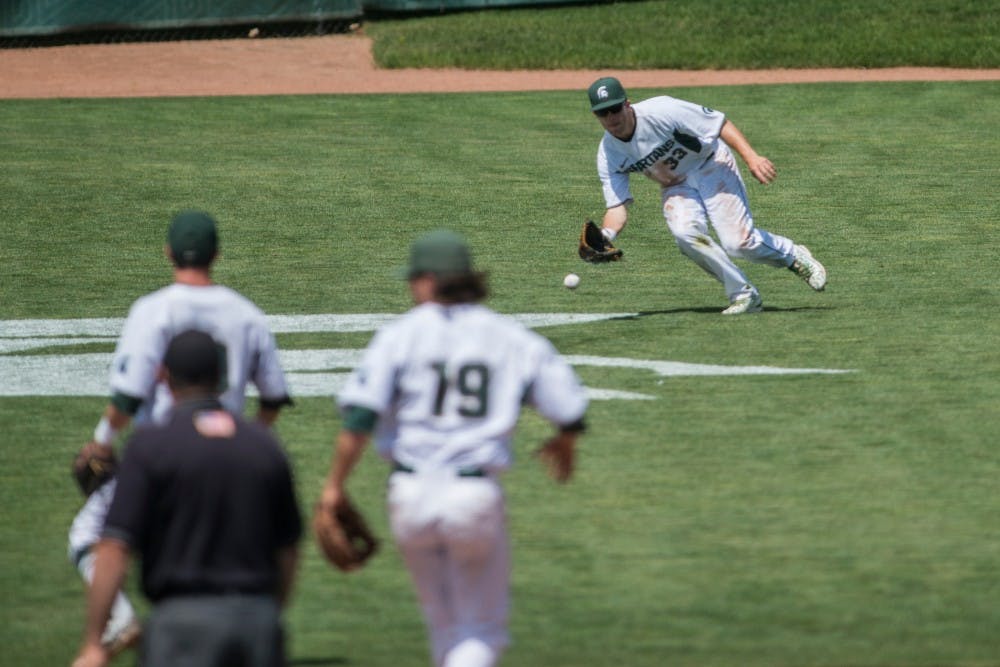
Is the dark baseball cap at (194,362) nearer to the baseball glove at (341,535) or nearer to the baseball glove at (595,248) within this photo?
the baseball glove at (341,535)

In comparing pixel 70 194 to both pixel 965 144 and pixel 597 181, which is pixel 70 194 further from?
pixel 965 144

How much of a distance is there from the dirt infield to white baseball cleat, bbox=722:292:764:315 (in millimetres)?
12441

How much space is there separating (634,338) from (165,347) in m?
7.33

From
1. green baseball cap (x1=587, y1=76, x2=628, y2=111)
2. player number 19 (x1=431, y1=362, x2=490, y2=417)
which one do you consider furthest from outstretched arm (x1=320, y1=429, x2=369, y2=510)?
green baseball cap (x1=587, y1=76, x2=628, y2=111)

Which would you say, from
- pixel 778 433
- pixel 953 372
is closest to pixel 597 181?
pixel 953 372

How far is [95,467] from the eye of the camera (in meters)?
7.21

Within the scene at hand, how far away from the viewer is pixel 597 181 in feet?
72.8

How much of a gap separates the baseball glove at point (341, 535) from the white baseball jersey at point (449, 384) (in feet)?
0.86

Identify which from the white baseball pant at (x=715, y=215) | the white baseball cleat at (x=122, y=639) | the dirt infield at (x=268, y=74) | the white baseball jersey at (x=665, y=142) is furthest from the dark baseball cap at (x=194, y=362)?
the dirt infield at (x=268, y=74)

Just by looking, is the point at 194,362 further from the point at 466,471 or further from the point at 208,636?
the point at 466,471

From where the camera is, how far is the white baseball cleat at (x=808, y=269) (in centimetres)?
1487

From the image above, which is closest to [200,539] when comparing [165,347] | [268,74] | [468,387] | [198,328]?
[468,387]

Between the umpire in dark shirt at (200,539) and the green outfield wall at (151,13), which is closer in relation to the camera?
the umpire in dark shirt at (200,539)

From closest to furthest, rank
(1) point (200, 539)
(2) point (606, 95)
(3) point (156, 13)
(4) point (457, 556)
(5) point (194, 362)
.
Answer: (1) point (200, 539) → (5) point (194, 362) → (4) point (457, 556) → (2) point (606, 95) → (3) point (156, 13)
